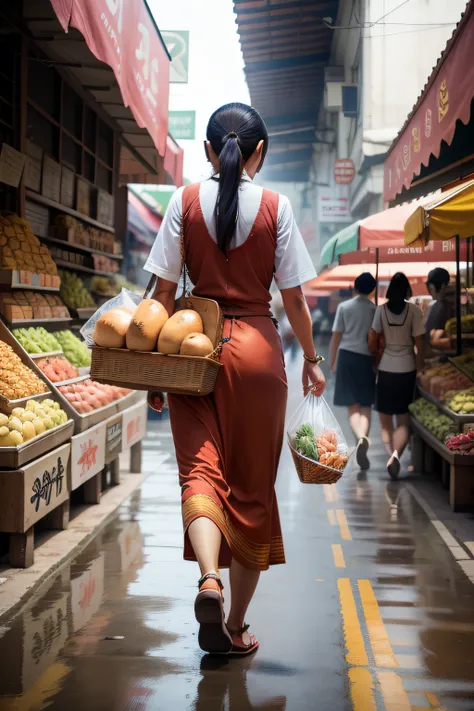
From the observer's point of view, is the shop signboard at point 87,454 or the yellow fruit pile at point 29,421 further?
the shop signboard at point 87,454

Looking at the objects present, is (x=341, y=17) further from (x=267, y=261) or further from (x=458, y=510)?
(x=267, y=261)

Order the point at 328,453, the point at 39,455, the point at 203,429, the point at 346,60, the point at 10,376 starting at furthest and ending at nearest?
the point at 346,60, the point at 10,376, the point at 39,455, the point at 328,453, the point at 203,429

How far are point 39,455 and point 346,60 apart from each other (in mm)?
23789

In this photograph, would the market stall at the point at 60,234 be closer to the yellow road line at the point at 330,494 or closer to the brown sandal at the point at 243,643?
the brown sandal at the point at 243,643

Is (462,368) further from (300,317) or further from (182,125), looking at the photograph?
(182,125)

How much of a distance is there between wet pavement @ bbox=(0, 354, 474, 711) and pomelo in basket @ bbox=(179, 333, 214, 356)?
140cm

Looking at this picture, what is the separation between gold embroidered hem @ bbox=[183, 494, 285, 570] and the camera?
12.6 ft

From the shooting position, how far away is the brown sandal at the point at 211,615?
11.8ft

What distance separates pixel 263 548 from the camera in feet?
13.5

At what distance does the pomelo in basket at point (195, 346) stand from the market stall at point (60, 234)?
7.08 feet

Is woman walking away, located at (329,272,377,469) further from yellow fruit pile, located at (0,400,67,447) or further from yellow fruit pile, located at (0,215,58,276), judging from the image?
yellow fruit pile, located at (0,400,67,447)

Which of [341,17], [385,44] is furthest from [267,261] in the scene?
[341,17]

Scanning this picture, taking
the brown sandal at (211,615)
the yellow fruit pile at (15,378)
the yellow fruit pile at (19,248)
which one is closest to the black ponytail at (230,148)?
the brown sandal at (211,615)

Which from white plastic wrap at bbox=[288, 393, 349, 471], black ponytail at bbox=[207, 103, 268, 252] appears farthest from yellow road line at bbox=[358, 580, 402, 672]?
black ponytail at bbox=[207, 103, 268, 252]
